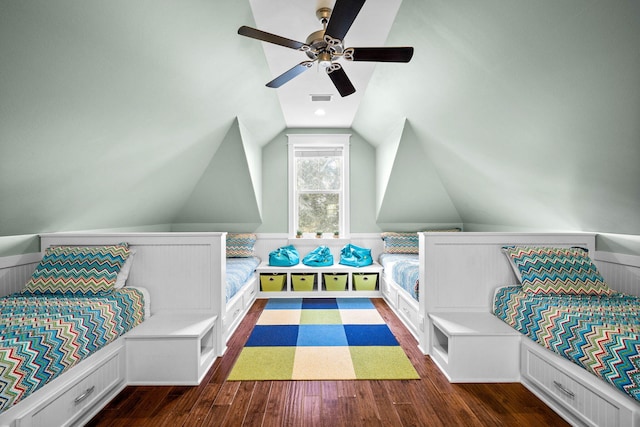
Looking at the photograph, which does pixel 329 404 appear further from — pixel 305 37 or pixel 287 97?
pixel 287 97

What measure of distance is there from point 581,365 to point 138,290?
293 centimetres

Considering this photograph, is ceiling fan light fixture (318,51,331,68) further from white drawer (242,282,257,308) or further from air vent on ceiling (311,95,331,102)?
white drawer (242,282,257,308)

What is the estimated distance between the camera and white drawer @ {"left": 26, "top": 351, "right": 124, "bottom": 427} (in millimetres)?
1348

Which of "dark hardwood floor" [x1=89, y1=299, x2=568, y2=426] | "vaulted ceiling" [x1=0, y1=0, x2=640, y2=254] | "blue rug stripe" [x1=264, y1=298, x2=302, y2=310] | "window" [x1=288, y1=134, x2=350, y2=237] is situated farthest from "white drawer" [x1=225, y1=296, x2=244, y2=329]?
"window" [x1=288, y1=134, x2=350, y2=237]

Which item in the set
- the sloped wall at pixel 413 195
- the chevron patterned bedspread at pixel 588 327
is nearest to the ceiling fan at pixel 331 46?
the sloped wall at pixel 413 195

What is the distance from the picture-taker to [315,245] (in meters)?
4.46

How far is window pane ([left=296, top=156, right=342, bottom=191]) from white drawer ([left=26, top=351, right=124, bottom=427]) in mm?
3278

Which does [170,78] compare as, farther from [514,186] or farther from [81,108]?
[514,186]

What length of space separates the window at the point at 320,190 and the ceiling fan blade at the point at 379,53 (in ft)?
8.91

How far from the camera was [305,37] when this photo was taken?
224 cm

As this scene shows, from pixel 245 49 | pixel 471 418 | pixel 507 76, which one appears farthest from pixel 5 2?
pixel 471 418

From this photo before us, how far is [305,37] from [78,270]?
2502mm

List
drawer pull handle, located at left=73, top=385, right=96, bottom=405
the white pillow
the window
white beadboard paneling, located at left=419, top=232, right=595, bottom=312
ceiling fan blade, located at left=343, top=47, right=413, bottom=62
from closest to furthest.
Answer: drawer pull handle, located at left=73, top=385, right=96, bottom=405
ceiling fan blade, located at left=343, top=47, right=413, bottom=62
the white pillow
white beadboard paneling, located at left=419, top=232, right=595, bottom=312
the window

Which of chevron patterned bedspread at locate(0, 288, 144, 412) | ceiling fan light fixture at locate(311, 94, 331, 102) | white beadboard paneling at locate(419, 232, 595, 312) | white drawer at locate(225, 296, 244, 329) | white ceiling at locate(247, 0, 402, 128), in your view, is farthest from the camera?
ceiling fan light fixture at locate(311, 94, 331, 102)
